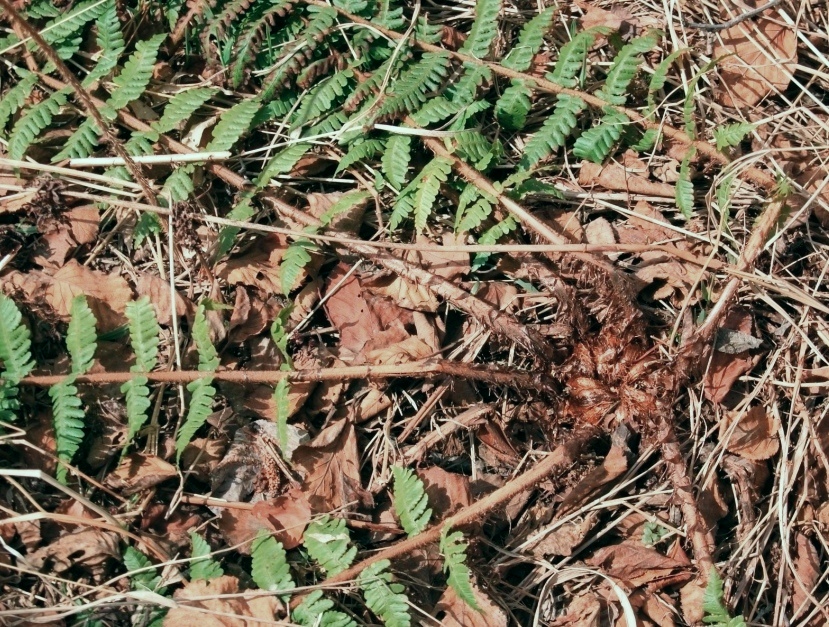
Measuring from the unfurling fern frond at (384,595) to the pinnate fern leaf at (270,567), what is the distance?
28cm

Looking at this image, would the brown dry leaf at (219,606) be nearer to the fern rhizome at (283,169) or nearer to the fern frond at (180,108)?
the fern rhizome at (283,169)

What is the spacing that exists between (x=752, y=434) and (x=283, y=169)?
2232mm

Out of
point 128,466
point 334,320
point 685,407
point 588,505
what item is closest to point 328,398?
point 334,320

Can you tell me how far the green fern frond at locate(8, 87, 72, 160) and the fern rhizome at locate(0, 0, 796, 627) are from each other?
0.01 m

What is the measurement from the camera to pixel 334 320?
11.3 ft

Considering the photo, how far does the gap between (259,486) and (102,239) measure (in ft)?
4.35

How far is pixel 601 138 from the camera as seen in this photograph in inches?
134

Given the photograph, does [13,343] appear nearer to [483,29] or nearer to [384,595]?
[384,595]

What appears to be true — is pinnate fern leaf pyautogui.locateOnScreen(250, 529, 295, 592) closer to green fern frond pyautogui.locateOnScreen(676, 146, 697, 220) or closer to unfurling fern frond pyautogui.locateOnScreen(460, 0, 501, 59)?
green fern frond pyautogui.locateOnScreen(676, 146, 697, 220)

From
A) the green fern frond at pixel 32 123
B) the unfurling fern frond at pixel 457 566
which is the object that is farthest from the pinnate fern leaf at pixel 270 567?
the green fern frond at pixel 32 123

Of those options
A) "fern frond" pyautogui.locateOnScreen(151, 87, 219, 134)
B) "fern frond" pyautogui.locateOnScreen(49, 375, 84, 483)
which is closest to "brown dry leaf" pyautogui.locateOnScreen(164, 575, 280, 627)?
"fern frond" pyautogui.locateOnScreen(49, 375, 84, 483)

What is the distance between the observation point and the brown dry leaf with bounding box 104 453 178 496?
3.18 m

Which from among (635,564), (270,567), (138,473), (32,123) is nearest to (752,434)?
(635,564)

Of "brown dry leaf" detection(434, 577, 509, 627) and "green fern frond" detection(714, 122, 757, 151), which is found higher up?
"green fern frond" detection(714, 122, 757, 151)
